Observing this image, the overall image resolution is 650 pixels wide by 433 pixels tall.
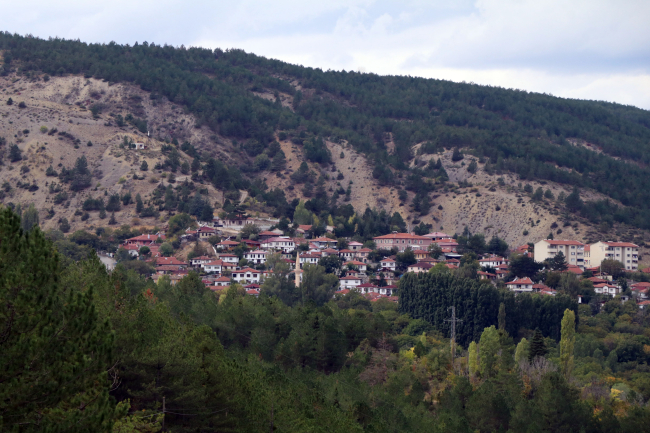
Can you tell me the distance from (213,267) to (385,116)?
8762 centimetres

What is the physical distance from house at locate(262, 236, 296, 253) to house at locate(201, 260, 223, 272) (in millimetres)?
9519

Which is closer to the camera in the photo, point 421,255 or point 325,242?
point 421,255

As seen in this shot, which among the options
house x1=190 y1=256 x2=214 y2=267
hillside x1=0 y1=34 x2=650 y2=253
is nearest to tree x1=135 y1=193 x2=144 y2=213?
hillside x1=0 y1=34 x2=650 y2=253

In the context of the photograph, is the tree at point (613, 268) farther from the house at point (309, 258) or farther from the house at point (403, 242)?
the house at point (309, 258)

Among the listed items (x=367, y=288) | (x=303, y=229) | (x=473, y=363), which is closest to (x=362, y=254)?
(x=303, y=229)

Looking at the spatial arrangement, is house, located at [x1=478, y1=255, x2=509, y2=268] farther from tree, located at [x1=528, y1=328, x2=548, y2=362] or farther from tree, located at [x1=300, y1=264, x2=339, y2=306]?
tree, located at [x1=528, y1=328, x2=548, y2=362]

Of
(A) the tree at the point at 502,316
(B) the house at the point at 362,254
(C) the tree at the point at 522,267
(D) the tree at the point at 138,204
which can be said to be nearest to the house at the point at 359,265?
(B) the house at the point at 362,254

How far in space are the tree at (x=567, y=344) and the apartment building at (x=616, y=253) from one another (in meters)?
38.2

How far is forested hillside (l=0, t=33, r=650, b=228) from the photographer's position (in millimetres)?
123875

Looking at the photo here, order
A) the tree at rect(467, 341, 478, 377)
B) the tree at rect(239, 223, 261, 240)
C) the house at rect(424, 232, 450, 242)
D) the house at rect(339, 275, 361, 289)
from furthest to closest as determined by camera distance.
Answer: the house at rect(424, 232, 450, 242) → the tree at rect(239, 223, 261, 240) → the house at rect(339, 275, 361, 289) → the tree at rect(467, 341, 478, 377)

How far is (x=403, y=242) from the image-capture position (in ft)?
314

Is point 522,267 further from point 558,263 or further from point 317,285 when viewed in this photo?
point 317,285

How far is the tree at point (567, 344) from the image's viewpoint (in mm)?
48916

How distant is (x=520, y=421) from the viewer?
3497 centimetres
